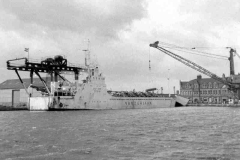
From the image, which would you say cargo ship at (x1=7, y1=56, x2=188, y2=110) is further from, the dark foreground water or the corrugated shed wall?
the dark foreground water

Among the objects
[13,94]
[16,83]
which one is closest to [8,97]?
[13,94]

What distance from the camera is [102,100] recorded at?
66.0 m

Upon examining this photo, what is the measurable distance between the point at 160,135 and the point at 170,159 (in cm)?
832

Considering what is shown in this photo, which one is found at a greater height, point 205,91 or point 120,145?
point 205,91

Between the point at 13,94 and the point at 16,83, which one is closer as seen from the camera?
the point at 13,94

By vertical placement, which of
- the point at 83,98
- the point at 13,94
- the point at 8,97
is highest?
the point at 13,94

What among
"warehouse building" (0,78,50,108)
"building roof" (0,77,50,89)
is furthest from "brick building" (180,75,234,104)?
"warehouse building" (0,78,50,108)

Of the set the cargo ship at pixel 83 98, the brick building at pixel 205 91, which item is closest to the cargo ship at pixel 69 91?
the cargo ship at pixel 83 98

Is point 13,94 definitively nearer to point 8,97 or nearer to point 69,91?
point 8,97

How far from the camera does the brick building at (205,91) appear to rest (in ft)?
393

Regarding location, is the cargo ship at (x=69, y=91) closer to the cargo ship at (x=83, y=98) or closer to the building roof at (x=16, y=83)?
the cargo ship at (x=83, y=98)

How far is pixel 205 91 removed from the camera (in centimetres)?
12600

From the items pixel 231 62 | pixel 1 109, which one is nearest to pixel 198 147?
pixel 1 109

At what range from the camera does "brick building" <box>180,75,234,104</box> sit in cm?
11975
